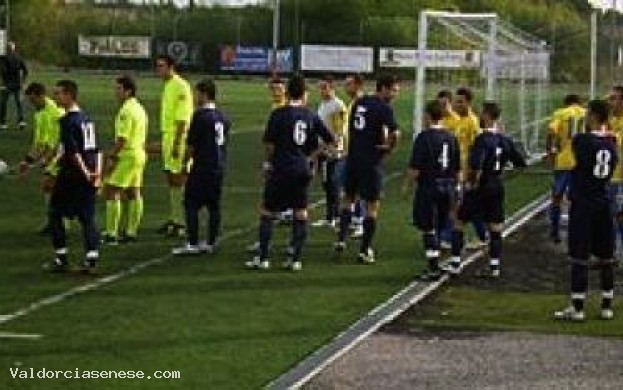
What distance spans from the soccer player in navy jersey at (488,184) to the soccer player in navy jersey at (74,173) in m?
3.82

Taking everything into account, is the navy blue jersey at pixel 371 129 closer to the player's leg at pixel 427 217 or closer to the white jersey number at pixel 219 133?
the player's leg at pixel 427 217

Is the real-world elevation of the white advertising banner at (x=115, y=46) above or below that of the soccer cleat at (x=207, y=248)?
above

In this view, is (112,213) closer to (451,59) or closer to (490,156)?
(490,156)

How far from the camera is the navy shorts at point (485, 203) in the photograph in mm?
13758

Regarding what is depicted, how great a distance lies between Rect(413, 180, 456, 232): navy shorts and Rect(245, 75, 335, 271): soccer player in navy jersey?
1.17 metres

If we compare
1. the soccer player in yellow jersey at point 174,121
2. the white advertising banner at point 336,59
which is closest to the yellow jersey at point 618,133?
the soccer player in yellow jersey at point 174,121

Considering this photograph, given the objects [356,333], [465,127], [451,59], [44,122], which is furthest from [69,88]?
[451,59]

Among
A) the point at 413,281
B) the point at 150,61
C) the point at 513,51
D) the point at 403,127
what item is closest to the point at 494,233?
the point at 413,281

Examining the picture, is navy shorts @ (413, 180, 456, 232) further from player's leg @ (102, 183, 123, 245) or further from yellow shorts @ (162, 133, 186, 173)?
player's leg @ (102, 183, 123, 245)

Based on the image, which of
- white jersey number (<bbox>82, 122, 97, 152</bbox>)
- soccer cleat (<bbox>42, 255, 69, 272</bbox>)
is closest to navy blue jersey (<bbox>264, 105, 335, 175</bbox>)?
white jersey number (<bbox>82, 122, 97, 152</bbox>)

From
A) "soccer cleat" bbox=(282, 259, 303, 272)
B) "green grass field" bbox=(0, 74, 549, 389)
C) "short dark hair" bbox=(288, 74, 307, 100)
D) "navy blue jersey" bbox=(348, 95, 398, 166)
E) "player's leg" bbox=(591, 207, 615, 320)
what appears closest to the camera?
"green grass field" bbox=(0, 74, 549, 389)

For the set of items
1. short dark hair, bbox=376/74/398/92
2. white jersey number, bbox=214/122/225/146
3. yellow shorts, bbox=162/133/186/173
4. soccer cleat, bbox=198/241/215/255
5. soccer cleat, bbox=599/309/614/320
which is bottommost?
soccer cleat, bbox=599/309/614/320

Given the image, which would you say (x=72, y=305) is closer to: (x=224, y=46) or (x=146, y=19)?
(x=224, y=46)

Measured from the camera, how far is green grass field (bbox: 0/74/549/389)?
9266 mm
